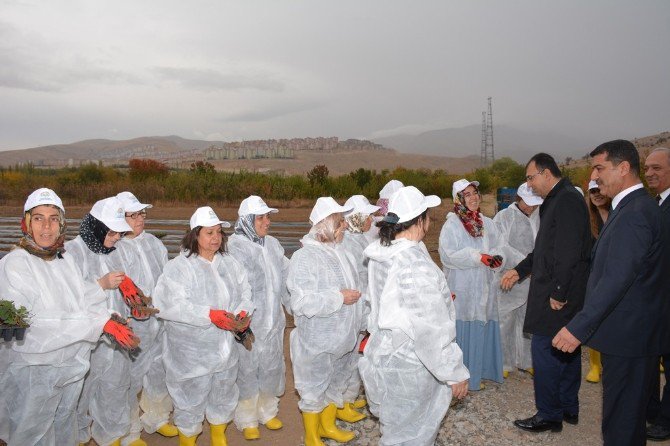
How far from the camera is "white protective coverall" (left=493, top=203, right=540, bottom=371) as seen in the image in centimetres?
571

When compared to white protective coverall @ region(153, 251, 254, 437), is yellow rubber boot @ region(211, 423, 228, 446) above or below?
below

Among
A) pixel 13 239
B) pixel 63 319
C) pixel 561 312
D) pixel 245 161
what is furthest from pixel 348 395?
pixel 245 161

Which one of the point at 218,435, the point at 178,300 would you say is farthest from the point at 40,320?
the point at 218,435

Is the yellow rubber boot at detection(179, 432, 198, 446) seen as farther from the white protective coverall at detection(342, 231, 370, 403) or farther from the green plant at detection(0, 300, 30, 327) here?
the green plant at detection(0, 300, 30, 327)

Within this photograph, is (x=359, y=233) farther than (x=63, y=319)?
Yes

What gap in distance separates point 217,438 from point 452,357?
2.17 m

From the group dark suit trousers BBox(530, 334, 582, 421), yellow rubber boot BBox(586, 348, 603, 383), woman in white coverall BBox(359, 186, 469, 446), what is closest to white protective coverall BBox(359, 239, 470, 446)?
woman in white coverall BBox(359, 186, 469, 446)

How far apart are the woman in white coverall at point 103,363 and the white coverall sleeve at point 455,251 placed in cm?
298

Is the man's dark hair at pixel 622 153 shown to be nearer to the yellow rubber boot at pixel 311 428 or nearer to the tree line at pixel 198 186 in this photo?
the yellow rubber boot at pixel 311 428

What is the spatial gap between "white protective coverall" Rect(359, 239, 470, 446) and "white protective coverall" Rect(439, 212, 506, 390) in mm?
2197

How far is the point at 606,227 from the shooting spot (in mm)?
3459

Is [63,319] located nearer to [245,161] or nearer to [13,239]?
[13,239]

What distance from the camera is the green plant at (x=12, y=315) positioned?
285 cm

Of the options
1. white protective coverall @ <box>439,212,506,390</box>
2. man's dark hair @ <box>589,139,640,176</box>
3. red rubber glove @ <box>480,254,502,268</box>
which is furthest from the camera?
white protective coverall @ <box>439,212,506,390</box>
